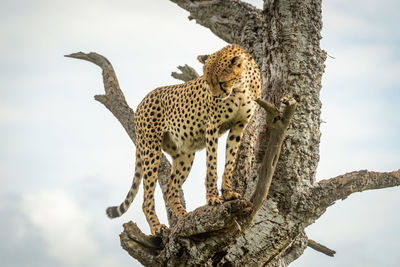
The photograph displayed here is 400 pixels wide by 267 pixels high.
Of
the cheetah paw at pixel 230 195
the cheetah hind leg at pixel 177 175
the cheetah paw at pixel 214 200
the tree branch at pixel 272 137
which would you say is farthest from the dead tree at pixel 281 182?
the cheetah hind leg at pixel 177 175

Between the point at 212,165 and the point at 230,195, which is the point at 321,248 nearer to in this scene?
the point at 212,165

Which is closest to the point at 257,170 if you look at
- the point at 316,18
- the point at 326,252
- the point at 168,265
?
the point at 168,265

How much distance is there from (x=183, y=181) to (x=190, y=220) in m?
1.93

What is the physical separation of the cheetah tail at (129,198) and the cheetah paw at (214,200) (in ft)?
6.40

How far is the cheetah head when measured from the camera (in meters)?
6.33

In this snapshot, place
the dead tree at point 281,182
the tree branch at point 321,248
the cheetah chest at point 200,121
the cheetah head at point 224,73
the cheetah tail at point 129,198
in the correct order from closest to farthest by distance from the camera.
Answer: the cheetah head at point 224,73, the dead tree at point 281,182, the cheetah chest at point 200,121, the cheetah tail at point 129,198, the tree branch at point 321,248

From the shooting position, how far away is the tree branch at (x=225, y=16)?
9.02 meters

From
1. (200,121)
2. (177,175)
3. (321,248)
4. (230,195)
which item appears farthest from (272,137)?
(321,248)

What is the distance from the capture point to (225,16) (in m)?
9.42

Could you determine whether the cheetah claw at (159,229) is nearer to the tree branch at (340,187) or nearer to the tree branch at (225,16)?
the tree branch at (340,187)

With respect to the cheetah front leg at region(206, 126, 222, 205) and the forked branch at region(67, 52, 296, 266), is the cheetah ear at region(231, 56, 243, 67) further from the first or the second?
the forked branch at region(67, 52, 296, 266)

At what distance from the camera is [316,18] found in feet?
22.6

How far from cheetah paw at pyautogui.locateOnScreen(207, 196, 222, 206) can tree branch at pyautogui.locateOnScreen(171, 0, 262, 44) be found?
3466mm

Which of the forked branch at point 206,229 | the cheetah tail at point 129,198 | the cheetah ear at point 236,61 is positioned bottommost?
the forked branch at point 206,229
